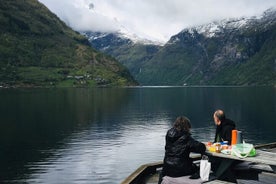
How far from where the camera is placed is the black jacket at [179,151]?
668 inches

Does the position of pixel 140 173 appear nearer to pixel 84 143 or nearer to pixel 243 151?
pixel 243 151

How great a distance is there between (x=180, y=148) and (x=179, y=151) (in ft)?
0.46

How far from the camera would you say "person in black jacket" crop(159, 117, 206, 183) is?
55.3 feet

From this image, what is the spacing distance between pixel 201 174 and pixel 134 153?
117 ft

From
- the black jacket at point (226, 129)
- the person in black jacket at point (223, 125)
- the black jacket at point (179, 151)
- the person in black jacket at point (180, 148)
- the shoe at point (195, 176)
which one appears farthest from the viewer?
the black jacket at point (226, 129)

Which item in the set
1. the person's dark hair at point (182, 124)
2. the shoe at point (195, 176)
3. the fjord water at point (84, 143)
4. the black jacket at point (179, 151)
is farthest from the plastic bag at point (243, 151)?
the fjord water at point (84, 143)

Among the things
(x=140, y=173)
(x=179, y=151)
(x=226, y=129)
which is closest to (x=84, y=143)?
(x=140, y=173)

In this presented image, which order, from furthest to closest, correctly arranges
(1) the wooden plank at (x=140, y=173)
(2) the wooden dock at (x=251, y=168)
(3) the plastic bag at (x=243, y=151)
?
1. (1) the wooden plank at (x=140, y=173)
2. (3) the plastic bag at (x=243, y=151)
3. (2) the wooden dock at (x=251, y=168)

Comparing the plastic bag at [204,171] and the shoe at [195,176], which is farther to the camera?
the plastic bag at [204,171]

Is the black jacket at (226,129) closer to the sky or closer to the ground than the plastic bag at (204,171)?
closer to the sky

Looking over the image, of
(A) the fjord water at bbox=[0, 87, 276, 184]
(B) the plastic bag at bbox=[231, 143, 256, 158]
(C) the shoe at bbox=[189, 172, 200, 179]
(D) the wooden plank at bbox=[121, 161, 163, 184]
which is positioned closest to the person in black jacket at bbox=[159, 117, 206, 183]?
(C) the shoe at bbox=[189, 172, 200, 179]

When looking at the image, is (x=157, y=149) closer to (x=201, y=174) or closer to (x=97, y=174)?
(x=97, y=174)

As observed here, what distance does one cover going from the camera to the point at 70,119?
9781 cm

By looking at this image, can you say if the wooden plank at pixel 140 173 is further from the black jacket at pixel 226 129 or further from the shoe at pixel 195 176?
the black jacket at pixel 226 129
